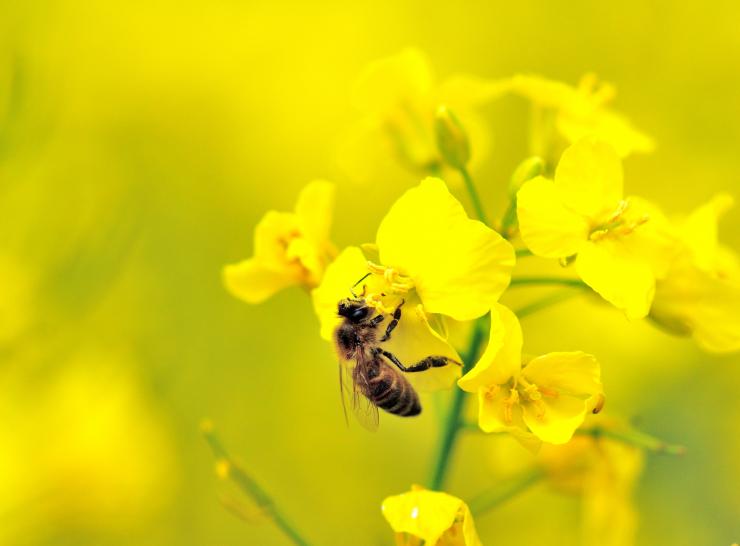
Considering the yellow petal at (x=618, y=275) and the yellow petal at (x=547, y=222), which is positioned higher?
the yellow petal at (x=547, y=222)

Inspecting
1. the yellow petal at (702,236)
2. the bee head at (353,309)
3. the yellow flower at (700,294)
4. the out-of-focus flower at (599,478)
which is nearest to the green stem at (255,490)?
the bee head at (353,309)

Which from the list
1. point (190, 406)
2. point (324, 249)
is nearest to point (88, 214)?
point (190, 406)

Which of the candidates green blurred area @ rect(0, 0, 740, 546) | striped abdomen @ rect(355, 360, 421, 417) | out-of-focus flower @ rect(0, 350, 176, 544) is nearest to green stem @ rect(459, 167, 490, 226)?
striped abdomen @ rect(355, 360, 421, 417)

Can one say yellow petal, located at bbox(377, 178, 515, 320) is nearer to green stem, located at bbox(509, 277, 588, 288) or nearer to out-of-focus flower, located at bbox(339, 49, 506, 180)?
green stem, located at bbox(509, 277, 588, 288)

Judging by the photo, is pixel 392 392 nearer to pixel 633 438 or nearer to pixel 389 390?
pixel 389 390

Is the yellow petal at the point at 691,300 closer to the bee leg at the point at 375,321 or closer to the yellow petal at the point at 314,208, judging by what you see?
the bee leg at the point at 375,321

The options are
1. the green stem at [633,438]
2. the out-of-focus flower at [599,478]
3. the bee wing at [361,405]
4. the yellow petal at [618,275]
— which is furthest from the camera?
the out-of-focus flower at [599,478]

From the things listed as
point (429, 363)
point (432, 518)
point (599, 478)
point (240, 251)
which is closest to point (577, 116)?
point (429, 363)
